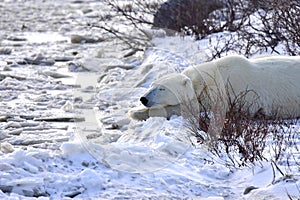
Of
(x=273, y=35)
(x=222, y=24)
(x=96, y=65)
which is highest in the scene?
(x=273, y=35)

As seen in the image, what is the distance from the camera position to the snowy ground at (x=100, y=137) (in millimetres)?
4422

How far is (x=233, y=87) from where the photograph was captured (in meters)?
6.69

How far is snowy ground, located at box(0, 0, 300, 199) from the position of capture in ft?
14.5

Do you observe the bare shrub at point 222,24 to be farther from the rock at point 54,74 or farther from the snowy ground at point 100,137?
the rock at point 54,74

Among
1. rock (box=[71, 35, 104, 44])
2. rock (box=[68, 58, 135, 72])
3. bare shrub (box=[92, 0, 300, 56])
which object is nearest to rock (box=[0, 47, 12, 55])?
bare shrub (box=[92, 0, 300, 56])

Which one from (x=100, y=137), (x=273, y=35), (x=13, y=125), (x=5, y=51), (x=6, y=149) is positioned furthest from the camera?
(x=5, y=51)

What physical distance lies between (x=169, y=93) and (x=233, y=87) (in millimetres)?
582

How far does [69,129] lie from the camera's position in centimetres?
645

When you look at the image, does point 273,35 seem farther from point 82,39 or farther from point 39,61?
point 82,39

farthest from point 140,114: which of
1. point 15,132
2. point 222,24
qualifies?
point 222,24

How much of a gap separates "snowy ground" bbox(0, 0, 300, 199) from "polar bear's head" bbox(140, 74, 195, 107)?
0.64ft

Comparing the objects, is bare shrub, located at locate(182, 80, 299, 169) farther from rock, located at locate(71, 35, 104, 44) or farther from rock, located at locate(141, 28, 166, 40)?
rock, located at locate(71, 35, 104, 44)

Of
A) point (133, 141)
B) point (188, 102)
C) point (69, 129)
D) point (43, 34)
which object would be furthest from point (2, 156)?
point (43, 34)

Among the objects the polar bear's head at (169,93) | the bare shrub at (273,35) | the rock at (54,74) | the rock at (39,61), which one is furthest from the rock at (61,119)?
the rock at (39,61)
